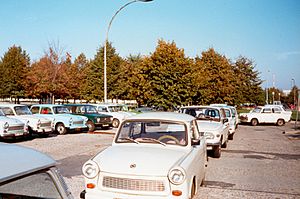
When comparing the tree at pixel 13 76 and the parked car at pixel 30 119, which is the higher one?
the tree at pixel 13 76

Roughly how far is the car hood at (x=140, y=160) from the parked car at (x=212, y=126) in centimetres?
524

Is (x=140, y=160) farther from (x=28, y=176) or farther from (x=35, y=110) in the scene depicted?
(x=35, y=110)

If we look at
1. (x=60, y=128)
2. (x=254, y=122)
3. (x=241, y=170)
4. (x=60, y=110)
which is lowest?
(x=241, y=170)

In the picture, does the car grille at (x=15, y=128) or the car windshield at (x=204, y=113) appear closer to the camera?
the car windshield at (x=204, y=113)

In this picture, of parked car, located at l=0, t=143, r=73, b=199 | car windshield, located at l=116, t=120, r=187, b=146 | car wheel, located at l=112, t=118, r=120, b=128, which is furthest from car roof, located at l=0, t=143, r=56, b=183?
car wheel, located at l=112, t=118, r=120, b=128

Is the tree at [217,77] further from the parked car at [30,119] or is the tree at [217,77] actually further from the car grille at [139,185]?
the car grille at [139,185]

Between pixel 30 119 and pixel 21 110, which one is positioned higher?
pixel 21 110

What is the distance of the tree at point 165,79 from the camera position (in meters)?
26.5

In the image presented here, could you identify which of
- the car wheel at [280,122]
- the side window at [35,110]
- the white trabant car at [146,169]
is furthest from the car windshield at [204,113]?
the car wheel at [280,122]

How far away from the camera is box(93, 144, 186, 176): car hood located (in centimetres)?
527

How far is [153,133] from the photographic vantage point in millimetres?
6973

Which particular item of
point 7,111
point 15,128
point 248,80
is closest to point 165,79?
point 7,111

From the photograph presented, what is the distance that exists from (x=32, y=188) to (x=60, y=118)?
17.4m

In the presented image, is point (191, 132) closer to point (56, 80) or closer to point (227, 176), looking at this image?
point (227, 176)
